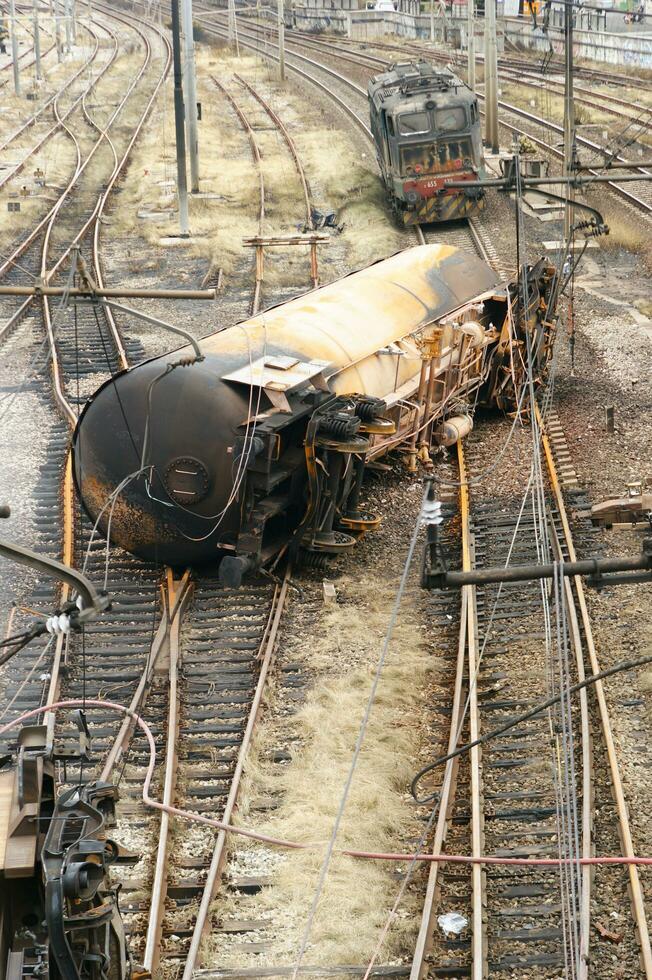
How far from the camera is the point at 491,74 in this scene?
34844 millimetres

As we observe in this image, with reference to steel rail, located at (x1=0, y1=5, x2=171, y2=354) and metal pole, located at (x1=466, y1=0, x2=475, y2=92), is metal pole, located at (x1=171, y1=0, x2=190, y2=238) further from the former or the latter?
metal pole, located at (x1=466, y1=0, x2=475, y2=92)

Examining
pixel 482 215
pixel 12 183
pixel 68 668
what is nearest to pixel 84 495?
pixel 68 668

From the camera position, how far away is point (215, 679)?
516 inches

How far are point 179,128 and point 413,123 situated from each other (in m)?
5.52

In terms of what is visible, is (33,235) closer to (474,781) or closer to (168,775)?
(168,775)

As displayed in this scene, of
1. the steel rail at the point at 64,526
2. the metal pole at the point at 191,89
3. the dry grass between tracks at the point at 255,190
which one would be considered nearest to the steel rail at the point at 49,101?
the dry grass between tracks at the point at 255,190

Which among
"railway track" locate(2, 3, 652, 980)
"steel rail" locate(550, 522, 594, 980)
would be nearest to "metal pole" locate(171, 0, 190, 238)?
"railway track" locate(2, 3, 652, 980)

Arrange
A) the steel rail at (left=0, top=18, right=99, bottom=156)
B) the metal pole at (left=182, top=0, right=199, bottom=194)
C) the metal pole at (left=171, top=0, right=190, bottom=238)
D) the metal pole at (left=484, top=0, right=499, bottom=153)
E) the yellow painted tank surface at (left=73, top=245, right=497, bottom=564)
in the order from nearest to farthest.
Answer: the yellow painted tank surface at (left=73, top=245, right=497, bottom=564) → the metal pole at (left=171, top=0, right=190, bottom=238) → the metal pole at (left=182, top=0, right=199, bottom=194) → the metal pole at (left=484, top=0, right=499, bottom=153) → the steel rail at (left=0, top=18, right=99, bottom=156)

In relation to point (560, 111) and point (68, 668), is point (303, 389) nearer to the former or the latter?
point (68, 668)

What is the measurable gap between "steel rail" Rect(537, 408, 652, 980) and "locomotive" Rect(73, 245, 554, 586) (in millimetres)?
2412

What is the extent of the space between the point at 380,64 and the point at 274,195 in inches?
873

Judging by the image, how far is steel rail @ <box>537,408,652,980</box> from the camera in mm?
9289

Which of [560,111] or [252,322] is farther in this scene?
[560,111]

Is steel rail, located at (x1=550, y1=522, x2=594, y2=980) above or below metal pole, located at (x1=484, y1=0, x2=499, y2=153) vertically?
below
